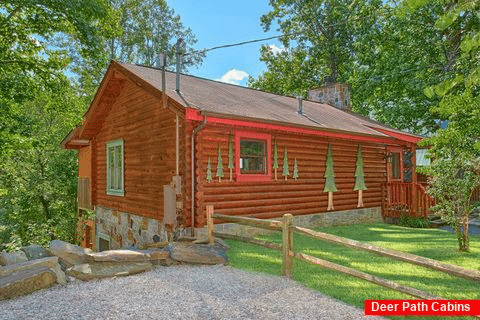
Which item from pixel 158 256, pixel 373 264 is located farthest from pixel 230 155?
pixel 373 264

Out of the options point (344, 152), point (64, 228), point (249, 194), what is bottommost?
point (64, 228)

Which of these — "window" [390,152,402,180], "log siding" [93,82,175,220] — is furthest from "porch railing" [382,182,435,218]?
"log siding" [93,82,175,220]

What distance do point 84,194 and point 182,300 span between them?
1356 centimetres

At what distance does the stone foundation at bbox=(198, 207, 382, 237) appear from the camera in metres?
10.4

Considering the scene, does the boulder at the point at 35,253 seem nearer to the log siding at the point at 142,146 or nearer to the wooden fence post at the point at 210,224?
the wooden fence post at the point at 210,224

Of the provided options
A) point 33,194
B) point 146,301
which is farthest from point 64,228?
point 146,301

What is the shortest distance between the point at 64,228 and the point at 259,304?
2156 centimetres

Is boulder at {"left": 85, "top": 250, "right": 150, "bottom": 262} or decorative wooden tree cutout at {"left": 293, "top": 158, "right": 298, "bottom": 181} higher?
decorative wooden tree cutout at {"left": 293, "top": 158, "right": 298, "bottom": 181}

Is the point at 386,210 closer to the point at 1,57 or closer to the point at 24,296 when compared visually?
the point at 24,296

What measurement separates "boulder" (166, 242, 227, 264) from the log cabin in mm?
1676

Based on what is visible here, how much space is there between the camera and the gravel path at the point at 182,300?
4.84m

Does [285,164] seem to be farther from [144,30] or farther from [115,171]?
[144,30]

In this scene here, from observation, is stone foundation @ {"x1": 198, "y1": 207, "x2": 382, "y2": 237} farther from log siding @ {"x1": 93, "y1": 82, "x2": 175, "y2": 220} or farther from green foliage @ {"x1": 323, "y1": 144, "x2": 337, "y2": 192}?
log siding @ {"x1": 93, "y1": 82, "x2": 175, "y2": 220}

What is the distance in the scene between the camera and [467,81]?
340 centimetres
